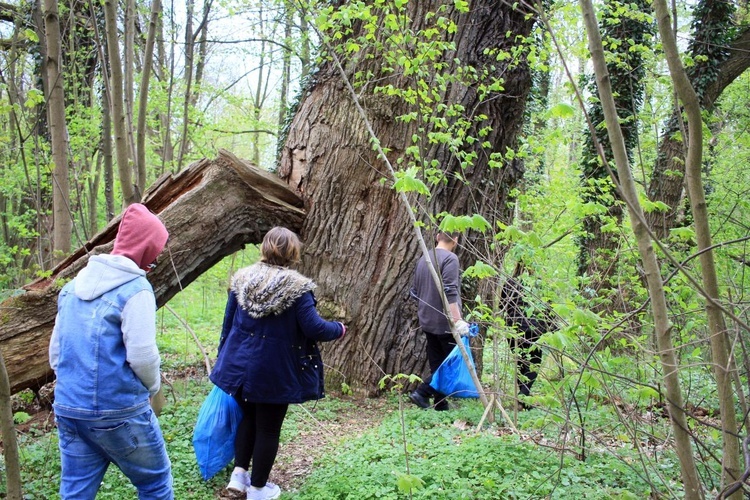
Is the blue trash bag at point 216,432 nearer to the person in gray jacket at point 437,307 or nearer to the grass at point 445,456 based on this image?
the grass at point 445,456

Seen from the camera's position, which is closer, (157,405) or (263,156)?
(157,405)

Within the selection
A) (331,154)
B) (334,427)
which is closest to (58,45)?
(331,154)

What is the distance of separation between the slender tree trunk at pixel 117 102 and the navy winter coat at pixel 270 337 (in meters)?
1.21

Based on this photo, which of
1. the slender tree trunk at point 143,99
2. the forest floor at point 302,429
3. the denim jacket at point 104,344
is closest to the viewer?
the denim jacket at point 104,344

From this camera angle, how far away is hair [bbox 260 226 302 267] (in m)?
3.75

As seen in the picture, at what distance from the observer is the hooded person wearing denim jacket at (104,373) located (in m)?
2.76

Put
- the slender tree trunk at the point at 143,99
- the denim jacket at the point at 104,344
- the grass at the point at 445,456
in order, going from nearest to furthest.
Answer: the denim jacket at the point at 104,344, the grass at the point at 445,456, the slender tree trunk at the point at 143,99

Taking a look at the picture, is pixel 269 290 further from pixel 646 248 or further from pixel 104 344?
pixel 646 248

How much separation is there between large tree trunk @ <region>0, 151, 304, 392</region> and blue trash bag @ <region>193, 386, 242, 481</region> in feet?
5.71

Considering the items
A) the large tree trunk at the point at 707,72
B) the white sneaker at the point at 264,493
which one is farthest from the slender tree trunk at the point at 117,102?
the large tree trunk at the point at 707,72

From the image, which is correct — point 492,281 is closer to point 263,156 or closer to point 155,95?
point 155,95

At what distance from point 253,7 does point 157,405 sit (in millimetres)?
8783

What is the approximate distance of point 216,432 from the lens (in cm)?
394

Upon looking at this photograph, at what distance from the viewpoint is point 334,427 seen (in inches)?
205
